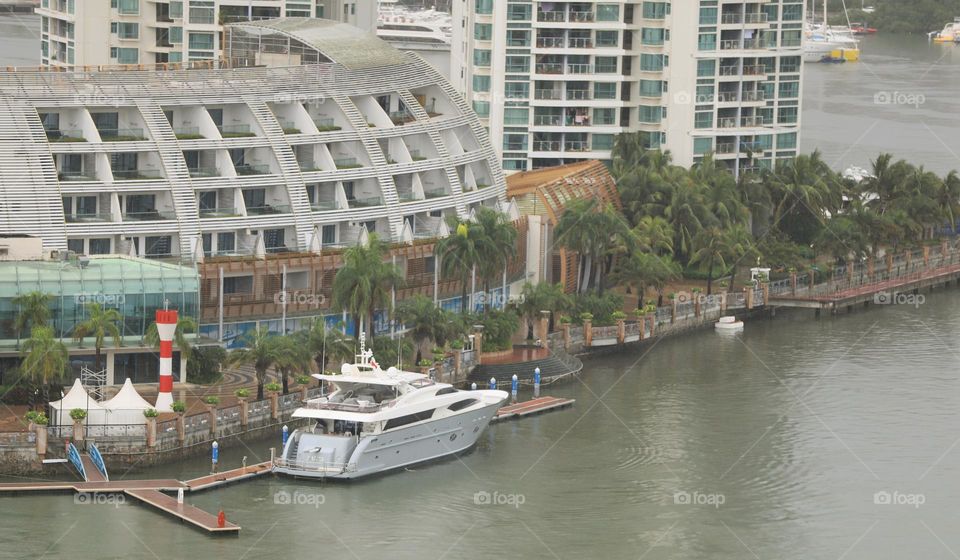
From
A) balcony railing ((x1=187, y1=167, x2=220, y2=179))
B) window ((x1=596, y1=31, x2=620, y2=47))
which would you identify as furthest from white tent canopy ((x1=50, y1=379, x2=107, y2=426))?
window ((x1=596, y1=31, x2=620, y2=47))

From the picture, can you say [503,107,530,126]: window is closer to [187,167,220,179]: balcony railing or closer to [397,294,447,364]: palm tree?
[187,167,220,179]: balcony railing

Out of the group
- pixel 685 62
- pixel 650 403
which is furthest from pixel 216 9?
pixel 650 403

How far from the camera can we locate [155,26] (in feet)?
600

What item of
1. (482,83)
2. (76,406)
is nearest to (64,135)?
(76,406)

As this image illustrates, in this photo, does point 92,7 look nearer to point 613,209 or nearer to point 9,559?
point 613,209

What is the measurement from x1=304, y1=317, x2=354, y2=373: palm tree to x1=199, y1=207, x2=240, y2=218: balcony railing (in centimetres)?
1431

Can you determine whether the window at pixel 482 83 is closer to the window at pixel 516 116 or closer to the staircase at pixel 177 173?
the window at pixel 516 116

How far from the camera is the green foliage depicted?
385 ft

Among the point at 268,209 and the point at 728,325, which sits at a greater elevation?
the point at 268,209

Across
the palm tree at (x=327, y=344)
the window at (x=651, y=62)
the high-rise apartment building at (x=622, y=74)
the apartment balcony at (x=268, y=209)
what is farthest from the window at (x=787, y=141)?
the palm tree at (x=327, y=344)

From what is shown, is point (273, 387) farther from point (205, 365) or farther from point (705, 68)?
point (705, 68)

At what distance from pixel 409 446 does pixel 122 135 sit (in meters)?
30.0

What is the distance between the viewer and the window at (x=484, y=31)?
174m

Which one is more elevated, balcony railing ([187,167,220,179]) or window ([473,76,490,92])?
window ([473,76,490,92])
